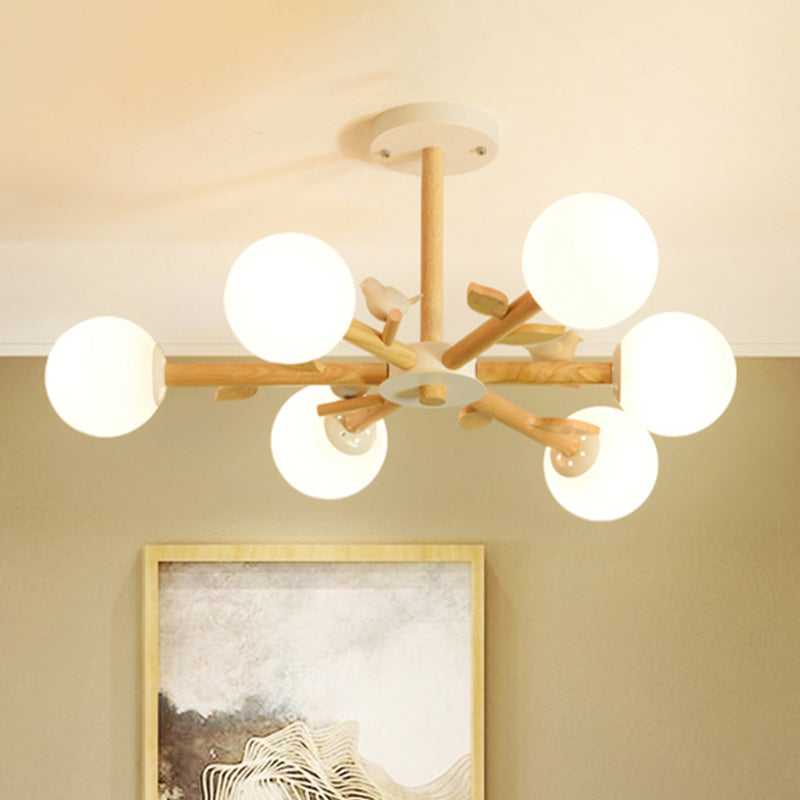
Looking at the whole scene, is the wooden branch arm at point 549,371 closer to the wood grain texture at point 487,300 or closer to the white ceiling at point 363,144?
the wood grain texture at point 487,300

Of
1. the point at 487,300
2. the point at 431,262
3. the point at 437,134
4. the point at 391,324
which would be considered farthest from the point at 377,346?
the point at 437,134

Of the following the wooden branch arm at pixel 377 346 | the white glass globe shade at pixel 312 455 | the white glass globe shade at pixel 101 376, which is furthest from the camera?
the white glass globe shade at pixel 312 455

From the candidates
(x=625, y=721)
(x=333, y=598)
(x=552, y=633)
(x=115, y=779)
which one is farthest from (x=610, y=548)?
(x=115, y=779)

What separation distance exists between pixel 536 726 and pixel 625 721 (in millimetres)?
202

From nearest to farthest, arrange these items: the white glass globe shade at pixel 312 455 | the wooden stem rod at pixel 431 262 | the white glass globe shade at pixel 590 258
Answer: the white glass globe shade at pixel 590 258
the wooden stem rod at pixel 431 262
the white glass globe shade at pixel 312 455

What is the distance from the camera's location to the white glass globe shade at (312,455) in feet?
4.69

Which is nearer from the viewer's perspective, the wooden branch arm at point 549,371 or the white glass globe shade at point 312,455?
the wooden branch arm at point 549,371

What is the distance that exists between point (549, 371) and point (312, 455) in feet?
1.24

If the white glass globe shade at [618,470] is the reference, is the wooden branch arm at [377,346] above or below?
above

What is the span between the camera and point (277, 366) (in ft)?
3.98

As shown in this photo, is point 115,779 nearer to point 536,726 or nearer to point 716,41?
point 536,726

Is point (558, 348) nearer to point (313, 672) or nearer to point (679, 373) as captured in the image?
point (679, 373)

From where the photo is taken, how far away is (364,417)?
53.6 inches

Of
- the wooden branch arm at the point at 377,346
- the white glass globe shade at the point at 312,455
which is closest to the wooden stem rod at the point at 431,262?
the wooden branch arm at the point at 377,346
